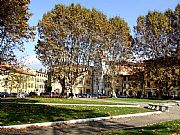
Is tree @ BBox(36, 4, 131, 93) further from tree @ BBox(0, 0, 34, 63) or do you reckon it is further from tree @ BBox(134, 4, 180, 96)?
tree @ BBox(0, 0, 34, 63)

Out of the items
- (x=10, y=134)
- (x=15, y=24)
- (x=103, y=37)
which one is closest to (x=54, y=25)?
(x=103, y=37)

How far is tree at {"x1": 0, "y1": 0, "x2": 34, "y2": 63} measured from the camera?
2392 cm

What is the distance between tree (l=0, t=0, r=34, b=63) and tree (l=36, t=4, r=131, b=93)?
2535cm

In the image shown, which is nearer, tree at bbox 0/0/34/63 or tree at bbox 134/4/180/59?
tree at bbox 0/0/34/63

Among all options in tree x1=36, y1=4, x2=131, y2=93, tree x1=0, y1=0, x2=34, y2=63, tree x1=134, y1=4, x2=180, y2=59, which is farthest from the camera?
tree x1=134, y1=4, x2=180, y2=59

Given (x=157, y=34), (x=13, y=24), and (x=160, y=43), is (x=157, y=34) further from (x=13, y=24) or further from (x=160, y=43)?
(x=13, y=24)

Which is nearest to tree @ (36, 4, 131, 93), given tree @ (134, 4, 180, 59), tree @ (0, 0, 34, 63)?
tree @ (134, 4, 180, 59)

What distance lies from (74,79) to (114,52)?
10737mm

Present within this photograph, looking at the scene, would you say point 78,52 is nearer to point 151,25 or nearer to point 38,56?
point 38,56

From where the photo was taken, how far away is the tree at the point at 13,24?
2392 cm

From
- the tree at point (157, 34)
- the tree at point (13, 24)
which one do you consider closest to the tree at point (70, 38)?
the tree at point (157, 34)

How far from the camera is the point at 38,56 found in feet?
190

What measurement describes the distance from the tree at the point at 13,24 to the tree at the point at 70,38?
25347 mm

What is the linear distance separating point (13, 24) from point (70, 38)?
31.2m
